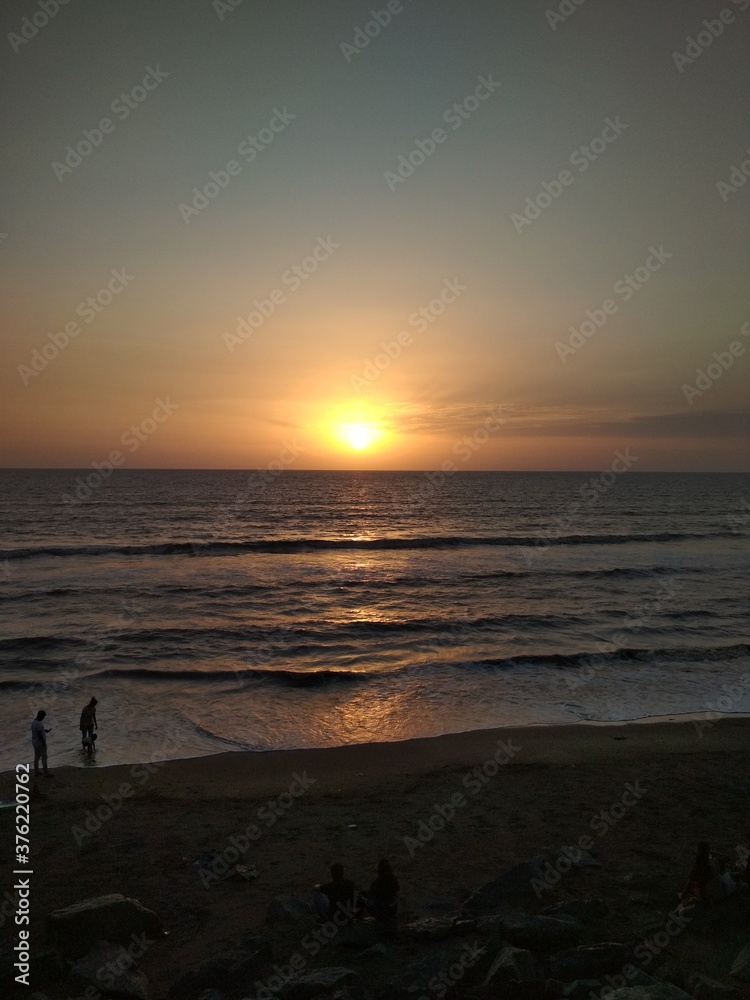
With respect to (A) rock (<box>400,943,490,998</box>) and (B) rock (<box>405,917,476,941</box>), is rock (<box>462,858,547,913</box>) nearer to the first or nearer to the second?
(B) rock (<box>405,917,476,941</box>)

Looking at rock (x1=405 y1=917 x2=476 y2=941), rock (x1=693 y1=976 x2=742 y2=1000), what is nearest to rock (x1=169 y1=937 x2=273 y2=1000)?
rock (x1=405 y1=917 x2=476 y2=941)

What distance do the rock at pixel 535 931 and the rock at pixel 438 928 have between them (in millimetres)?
200

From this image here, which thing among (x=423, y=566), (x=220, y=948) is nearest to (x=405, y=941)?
Result: (x=220, y=948)

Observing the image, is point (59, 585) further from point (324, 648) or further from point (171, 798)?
point (171, 798)

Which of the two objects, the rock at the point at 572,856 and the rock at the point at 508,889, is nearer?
the rock at the point at 508,889

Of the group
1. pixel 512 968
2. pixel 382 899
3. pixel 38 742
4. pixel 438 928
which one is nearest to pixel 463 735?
pixel 382 899

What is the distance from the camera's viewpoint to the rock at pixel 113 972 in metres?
7.39

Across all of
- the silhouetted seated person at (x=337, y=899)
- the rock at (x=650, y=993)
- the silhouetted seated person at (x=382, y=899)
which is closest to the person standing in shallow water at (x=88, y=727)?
the silhouetted seated person at (x=337, y=899)

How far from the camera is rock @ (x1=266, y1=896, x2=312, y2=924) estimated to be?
899 cm

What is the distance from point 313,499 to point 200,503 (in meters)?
20.3

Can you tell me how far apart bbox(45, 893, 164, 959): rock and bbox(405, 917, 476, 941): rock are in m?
3.39

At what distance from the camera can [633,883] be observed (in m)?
9.73

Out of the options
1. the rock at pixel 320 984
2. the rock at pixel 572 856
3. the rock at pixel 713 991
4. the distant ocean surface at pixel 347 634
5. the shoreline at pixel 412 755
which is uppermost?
the distant ocean surface at pixel 347 634

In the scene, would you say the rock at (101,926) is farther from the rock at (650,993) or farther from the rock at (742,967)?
the rock at (742,967)
